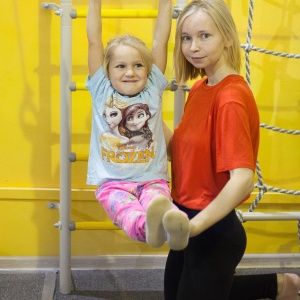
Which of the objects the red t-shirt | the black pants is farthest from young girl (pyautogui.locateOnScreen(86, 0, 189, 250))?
the black pants

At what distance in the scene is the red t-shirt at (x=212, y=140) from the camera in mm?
1531

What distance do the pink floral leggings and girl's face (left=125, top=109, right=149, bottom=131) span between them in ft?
0.59

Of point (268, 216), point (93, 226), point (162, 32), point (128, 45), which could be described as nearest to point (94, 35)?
point (128, 45)

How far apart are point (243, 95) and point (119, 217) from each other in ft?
1.64

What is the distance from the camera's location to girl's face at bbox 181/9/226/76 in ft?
5.33

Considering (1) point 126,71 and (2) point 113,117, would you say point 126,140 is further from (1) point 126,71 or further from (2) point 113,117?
(1) point 126,71

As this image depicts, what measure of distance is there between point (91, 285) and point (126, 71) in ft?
3.75

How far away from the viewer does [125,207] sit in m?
1.72

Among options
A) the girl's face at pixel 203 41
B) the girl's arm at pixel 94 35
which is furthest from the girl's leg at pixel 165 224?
the girl's arm at pixel 94 35

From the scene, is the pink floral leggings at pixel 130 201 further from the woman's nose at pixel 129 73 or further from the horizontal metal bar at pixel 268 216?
the horizontal metal bar at pixel 268 216

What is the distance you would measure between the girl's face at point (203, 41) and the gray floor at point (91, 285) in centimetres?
123

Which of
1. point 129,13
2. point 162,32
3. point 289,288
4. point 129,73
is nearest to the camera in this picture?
point 129,73

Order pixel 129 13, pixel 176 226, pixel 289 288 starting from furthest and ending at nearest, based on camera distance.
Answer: pixel 129 13
pixel 289 288
pixel 176 226

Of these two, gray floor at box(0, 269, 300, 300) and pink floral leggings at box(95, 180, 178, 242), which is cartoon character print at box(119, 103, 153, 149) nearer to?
pink floral leggings at box(95, 180, 178, 242)
